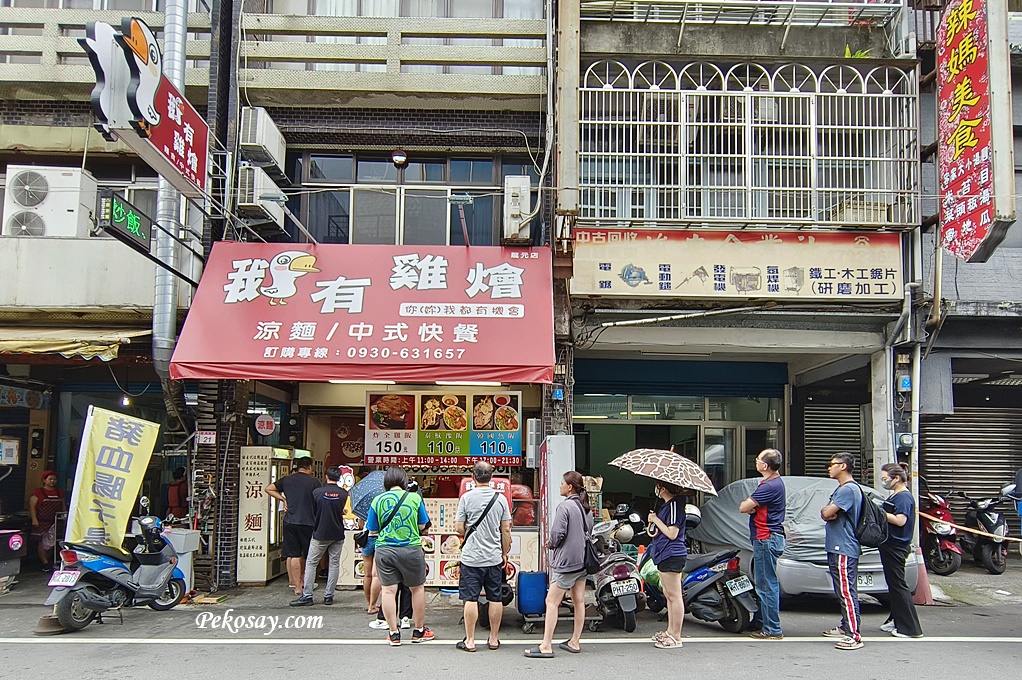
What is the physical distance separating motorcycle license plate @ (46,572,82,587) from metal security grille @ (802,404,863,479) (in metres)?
11.7

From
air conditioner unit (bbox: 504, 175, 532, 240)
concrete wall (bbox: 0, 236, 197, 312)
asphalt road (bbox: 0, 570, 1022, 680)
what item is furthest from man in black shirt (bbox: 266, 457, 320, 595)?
air conditioner unit (bbox: 504, 175, 532, 240)

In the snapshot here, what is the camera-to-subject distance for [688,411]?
612 inches

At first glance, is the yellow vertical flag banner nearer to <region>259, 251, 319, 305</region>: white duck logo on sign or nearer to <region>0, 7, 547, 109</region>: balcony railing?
<region>259, 251, 319, 305</region>: white duck logo on sign

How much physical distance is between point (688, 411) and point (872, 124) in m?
6.10

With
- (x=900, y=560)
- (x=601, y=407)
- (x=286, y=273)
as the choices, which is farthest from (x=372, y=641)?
(x=601, y=407)

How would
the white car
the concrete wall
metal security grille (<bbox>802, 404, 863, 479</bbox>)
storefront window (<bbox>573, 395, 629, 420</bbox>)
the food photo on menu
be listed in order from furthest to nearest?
storefront window (<bbox>573, 395, 629, 420</bbox>) < metal security grille (<bbox>802, 404, 863, 479</bbox>) < the food photo on menu < the concrete wall < the white car

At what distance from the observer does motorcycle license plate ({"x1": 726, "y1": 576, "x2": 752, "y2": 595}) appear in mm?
8305

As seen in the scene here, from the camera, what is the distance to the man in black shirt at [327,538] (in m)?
10.1

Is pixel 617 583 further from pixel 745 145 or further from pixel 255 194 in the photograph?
pixel 255 194

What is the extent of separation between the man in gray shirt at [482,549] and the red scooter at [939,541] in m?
6.97

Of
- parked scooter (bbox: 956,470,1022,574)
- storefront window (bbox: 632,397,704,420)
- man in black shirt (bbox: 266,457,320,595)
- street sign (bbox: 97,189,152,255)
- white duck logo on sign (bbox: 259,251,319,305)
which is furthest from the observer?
storefront window (bbox: 632,397,704,420)

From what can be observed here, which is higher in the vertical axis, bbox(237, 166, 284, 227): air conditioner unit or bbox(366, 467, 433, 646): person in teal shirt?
bbox(237, 166, 284, 227): air conditioner unit

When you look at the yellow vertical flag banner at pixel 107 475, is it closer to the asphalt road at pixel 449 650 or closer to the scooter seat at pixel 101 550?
the scooter seat at pixel 101 550

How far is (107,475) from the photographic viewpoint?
9227 millimetres
